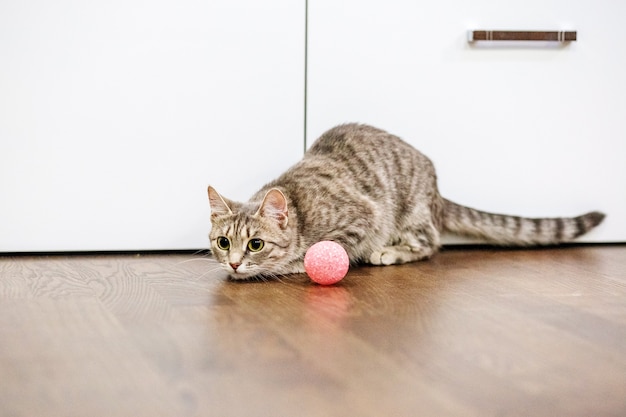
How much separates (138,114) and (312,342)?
3.82 feet

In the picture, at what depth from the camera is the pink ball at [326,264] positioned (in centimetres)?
189

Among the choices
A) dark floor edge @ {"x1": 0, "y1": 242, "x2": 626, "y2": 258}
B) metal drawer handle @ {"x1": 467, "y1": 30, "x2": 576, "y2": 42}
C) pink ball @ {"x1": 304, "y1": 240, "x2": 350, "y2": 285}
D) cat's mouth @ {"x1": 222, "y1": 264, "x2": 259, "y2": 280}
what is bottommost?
dark floor edge @ {"x1": 0, "y1": 242, "x2": 626, "y2": 258}

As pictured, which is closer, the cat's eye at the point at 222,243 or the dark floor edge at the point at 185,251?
the cat's eye at the point at 222,243

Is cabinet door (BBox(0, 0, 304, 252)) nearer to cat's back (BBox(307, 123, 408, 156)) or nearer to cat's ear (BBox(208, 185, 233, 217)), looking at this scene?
cat's back (BBox(307, 123, 408, 156))

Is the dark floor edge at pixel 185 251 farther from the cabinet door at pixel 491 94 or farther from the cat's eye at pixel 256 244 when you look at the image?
the cat's eye at pixel 256 244

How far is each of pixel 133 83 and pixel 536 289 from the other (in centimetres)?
131

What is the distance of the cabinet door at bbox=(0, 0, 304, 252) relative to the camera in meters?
2.17

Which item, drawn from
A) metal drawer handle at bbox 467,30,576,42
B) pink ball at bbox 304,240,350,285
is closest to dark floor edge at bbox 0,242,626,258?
pink ball at bbox 304,240,350,285

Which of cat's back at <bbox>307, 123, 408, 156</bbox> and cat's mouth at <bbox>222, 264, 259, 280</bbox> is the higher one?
cat's back at <bbox>307, 123, 408, 156</bbox>

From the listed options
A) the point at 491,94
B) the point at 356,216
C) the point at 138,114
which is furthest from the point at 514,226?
the point at 138,114

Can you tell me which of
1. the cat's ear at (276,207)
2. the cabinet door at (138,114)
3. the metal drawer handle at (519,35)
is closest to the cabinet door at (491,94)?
the metal drawer handle at (519,35)

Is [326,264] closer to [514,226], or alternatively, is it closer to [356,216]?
[356,216]

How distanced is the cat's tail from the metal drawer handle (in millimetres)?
545

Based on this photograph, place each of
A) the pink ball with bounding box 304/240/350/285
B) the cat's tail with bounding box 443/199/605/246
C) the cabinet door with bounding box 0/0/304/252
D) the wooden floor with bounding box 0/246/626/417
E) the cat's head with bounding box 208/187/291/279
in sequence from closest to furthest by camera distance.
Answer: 1. the wooden floor with bounding box 0/246/626/417
2. the pink ball with bounding box 304/240/350/285
3. the cat's head with bounding box 208/187/291/279
4. the cabinet door with bounding box 0/0/304/252
5. the cat's tail with bounding box 443/199/605/246
